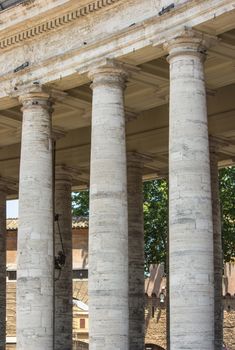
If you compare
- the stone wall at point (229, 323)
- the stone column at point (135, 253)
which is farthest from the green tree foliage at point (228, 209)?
the stone column at point (135, 253)

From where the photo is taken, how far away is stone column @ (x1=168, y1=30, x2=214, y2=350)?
4181cm

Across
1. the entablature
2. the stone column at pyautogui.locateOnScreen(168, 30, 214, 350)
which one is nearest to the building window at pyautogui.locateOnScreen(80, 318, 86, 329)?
the entablature

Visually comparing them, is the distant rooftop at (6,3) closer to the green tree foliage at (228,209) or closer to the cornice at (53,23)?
the cornice at (53,23)

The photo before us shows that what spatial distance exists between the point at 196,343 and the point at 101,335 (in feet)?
18.8

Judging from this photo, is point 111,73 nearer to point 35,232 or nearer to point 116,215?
point 116,215

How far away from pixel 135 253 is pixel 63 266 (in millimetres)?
5128

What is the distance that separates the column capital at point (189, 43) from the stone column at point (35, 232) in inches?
381

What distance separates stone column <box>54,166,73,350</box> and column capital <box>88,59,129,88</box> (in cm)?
1748

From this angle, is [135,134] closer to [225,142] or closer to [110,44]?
[225,142]

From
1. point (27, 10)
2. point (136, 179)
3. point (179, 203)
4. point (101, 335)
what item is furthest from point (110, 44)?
point (136, 179)

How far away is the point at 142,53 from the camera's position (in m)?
47.1

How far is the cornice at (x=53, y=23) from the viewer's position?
49.0 meters

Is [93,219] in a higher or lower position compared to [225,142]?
lower

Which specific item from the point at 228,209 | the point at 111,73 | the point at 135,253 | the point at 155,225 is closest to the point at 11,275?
the point at 155,225
